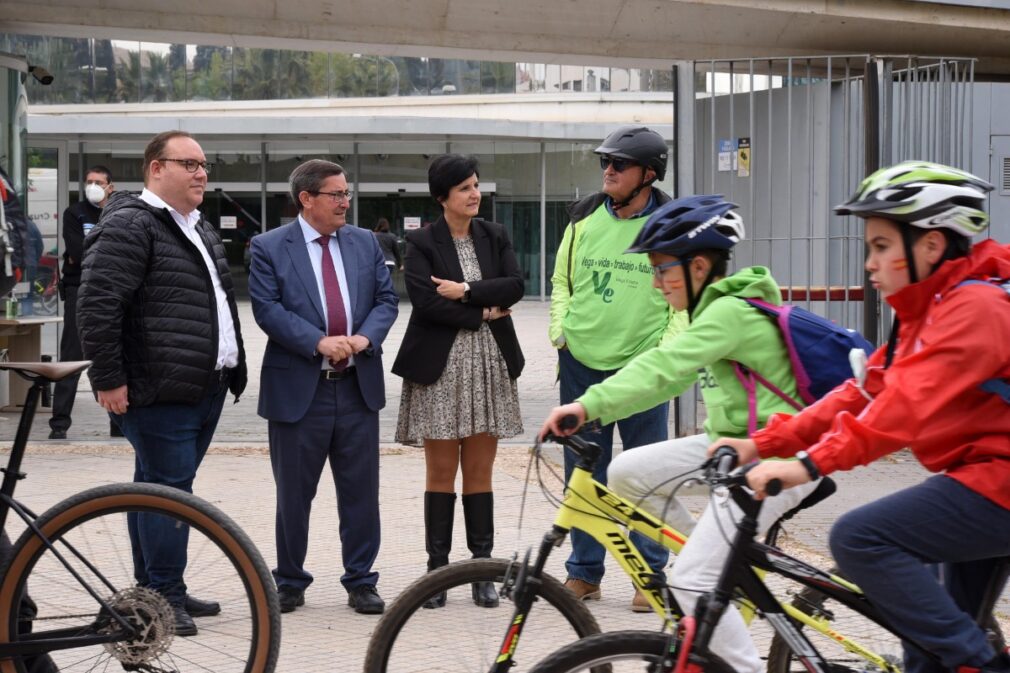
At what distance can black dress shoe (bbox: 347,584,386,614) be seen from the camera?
19.6 feet

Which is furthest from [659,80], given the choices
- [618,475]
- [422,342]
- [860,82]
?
[618,475]

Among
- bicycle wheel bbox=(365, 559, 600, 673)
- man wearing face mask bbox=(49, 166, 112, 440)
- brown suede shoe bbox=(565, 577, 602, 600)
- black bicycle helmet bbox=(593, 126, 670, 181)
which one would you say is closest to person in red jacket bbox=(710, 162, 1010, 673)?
bicycle wheel bbox=(365, 559, 600, 673)

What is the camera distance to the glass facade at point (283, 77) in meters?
29.3

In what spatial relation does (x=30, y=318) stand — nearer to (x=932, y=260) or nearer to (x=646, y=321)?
(x=646, y=321)

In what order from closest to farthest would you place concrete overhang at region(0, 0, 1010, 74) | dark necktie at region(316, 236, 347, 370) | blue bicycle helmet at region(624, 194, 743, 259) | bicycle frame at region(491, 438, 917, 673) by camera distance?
bicycle frame at region(491, 438, 917, 673)
blue bicycle helmet at region(624, 194, 743, 259)
dark necktie at region(316, 236, 347, 370)
concrete overhang at region(0, 0, 1010, 74)

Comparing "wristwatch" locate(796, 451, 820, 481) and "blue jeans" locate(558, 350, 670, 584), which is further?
"blue jeans" locate(558, 350, 670, 584)

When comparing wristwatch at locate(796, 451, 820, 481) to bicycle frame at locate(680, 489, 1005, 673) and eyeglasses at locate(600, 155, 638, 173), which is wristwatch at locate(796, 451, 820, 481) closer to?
bicycle frame at locate(680, 489, 1005, 673)

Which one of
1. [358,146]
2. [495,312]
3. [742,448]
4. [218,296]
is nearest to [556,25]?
[495,312]

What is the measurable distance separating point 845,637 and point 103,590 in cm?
212

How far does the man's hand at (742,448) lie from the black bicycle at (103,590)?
1492 mm

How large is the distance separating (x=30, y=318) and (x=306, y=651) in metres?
7.92

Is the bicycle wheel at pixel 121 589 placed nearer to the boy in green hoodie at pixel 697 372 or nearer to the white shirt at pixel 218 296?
the boy in green hoodie at pixel 697 372

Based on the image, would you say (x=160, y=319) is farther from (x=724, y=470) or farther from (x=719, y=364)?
(x=724, y=470)

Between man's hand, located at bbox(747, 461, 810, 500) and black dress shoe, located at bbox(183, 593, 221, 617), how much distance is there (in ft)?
6.64
